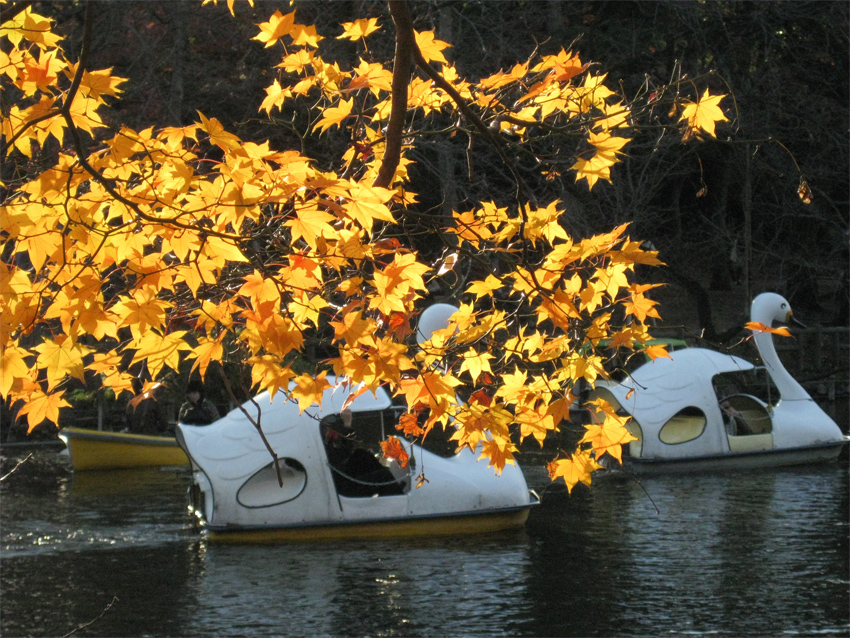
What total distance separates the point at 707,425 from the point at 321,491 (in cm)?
653

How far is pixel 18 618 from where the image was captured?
27.5ft

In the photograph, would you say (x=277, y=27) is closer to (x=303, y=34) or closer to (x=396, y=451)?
(x=303, y=34)

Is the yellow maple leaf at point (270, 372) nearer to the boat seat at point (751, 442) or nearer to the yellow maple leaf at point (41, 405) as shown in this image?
the yellow maple leaf at point (41, 405)

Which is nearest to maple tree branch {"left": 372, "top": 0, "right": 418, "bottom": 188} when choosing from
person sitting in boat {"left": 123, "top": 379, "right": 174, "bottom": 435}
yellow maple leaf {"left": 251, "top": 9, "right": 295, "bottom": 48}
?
yellow maple leaf {"left": 251, "top": 9, "right": 295, "bottom": 48}

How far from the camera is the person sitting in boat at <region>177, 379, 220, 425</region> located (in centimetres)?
1249

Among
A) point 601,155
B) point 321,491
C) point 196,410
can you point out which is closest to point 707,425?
point 321,491

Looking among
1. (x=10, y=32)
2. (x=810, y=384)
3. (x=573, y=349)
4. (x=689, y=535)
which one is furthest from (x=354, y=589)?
(x=810, y=384)

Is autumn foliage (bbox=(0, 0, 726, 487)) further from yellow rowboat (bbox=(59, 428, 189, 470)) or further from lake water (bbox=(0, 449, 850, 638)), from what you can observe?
yellow rowboat (bbox=(59, 428, 189, 470))

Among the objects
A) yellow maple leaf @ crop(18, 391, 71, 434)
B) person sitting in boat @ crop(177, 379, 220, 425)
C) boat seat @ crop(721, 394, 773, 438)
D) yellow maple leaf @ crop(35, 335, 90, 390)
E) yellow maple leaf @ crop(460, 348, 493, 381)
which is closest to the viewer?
yellow maple leaf @ crop(35, 335, 90, 390)

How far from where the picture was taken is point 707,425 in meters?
14.9

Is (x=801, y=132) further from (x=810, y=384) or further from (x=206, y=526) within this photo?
(x=206, y=526)

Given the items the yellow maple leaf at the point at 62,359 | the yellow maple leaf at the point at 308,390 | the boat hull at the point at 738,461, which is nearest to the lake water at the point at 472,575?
the boat hull at the point at 738,461

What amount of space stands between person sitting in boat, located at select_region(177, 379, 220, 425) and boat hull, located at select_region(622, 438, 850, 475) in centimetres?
561

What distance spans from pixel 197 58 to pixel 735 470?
11.6 meters
